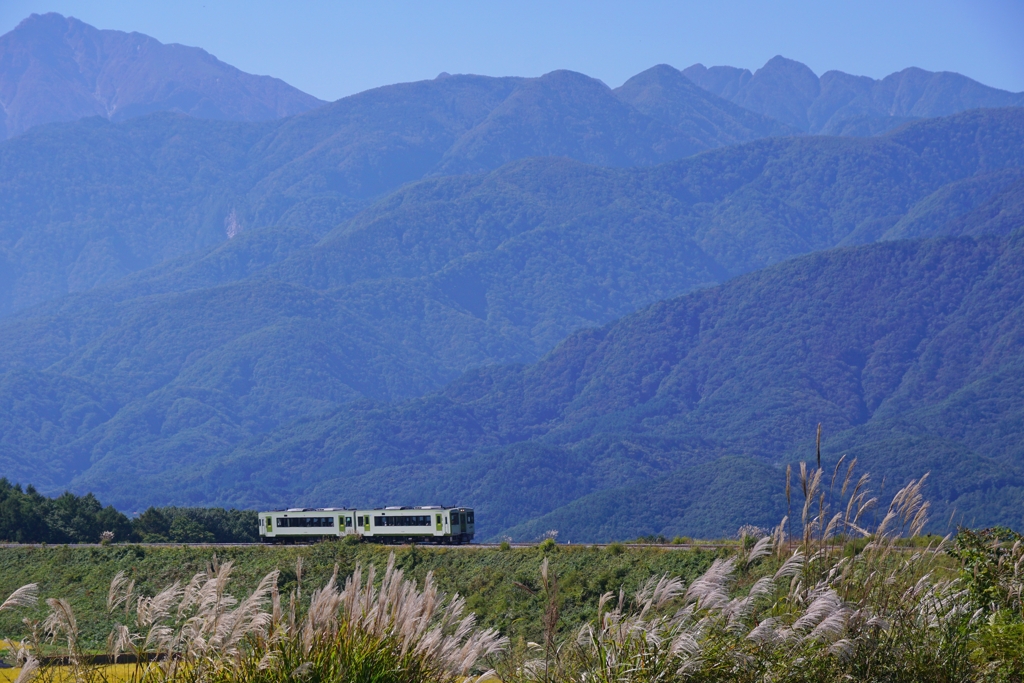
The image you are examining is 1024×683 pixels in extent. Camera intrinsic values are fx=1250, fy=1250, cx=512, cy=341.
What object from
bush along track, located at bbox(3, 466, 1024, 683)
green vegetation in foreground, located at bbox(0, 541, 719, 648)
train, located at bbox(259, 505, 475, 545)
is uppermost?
bush along track, located at bbox(3, 466, 1024, 683)

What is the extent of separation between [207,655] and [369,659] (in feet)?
4.73

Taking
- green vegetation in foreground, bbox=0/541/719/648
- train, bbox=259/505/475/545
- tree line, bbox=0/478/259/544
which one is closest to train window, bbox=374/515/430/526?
train, bbox=259/505/475/545

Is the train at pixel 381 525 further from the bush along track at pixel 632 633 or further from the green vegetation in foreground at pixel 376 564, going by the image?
the bush along track at pixel 632 633

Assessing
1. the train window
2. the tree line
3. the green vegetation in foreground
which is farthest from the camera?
the tree line

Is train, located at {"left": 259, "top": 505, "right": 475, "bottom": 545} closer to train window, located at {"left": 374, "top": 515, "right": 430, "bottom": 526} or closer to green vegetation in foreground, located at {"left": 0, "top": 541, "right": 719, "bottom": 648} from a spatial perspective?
train window, located at {"left": 374, "top": 515, "right": 430, "bottom": 526}

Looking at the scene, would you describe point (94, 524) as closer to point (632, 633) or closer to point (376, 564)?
point (376, 564)

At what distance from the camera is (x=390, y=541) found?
181 feet

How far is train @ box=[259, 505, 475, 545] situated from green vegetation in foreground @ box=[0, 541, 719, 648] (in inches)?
197

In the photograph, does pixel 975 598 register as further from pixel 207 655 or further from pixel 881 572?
pixel 207 655

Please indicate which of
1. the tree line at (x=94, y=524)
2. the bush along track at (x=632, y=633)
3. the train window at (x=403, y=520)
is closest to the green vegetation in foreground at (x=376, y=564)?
the train window at (x=403, y=520)

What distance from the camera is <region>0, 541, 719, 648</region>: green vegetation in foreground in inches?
1485

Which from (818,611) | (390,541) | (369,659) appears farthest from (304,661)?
(390,541)

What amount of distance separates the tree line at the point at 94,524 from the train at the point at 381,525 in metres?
8.80

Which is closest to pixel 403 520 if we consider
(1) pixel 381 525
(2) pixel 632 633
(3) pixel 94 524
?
(1) pixel 381 525
